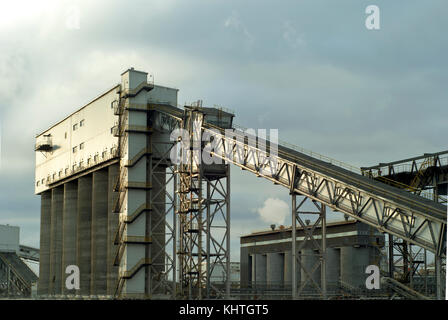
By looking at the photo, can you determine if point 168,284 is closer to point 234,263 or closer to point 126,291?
point 126,291

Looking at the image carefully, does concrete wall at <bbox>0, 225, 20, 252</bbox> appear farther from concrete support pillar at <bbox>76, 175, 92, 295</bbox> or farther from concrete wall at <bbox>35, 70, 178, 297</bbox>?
concrete support pillar at <bbox>76, 175, 92, 295</bbox>

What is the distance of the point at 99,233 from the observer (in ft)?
266

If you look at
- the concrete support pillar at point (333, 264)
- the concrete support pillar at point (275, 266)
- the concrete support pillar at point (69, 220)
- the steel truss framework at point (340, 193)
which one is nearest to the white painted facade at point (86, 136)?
the concrete support pillar at point (69, 220)

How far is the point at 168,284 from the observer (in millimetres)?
71562

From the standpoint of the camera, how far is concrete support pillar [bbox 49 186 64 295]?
9538 cm

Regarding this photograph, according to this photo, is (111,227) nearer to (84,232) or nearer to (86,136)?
(84,232)

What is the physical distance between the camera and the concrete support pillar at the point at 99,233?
79.8 metres

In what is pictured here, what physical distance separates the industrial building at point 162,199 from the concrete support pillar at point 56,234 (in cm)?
16

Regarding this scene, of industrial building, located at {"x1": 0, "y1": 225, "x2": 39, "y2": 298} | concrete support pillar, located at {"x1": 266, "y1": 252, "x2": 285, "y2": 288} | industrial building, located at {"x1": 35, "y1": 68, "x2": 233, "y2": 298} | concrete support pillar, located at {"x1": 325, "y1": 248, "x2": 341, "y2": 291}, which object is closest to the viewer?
industrial building, located at {"x1": 35, "y1": 68, "x2": 233, "y2": 298}

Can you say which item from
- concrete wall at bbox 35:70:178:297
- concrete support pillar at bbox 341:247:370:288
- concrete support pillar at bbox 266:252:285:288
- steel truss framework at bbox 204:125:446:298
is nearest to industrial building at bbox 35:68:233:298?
concrete wall at bbox 35:70:178:297

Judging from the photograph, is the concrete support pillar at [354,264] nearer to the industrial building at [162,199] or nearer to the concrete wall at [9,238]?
the industrial building at [162,199]

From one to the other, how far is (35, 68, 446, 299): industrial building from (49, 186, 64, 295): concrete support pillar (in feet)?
0.52
